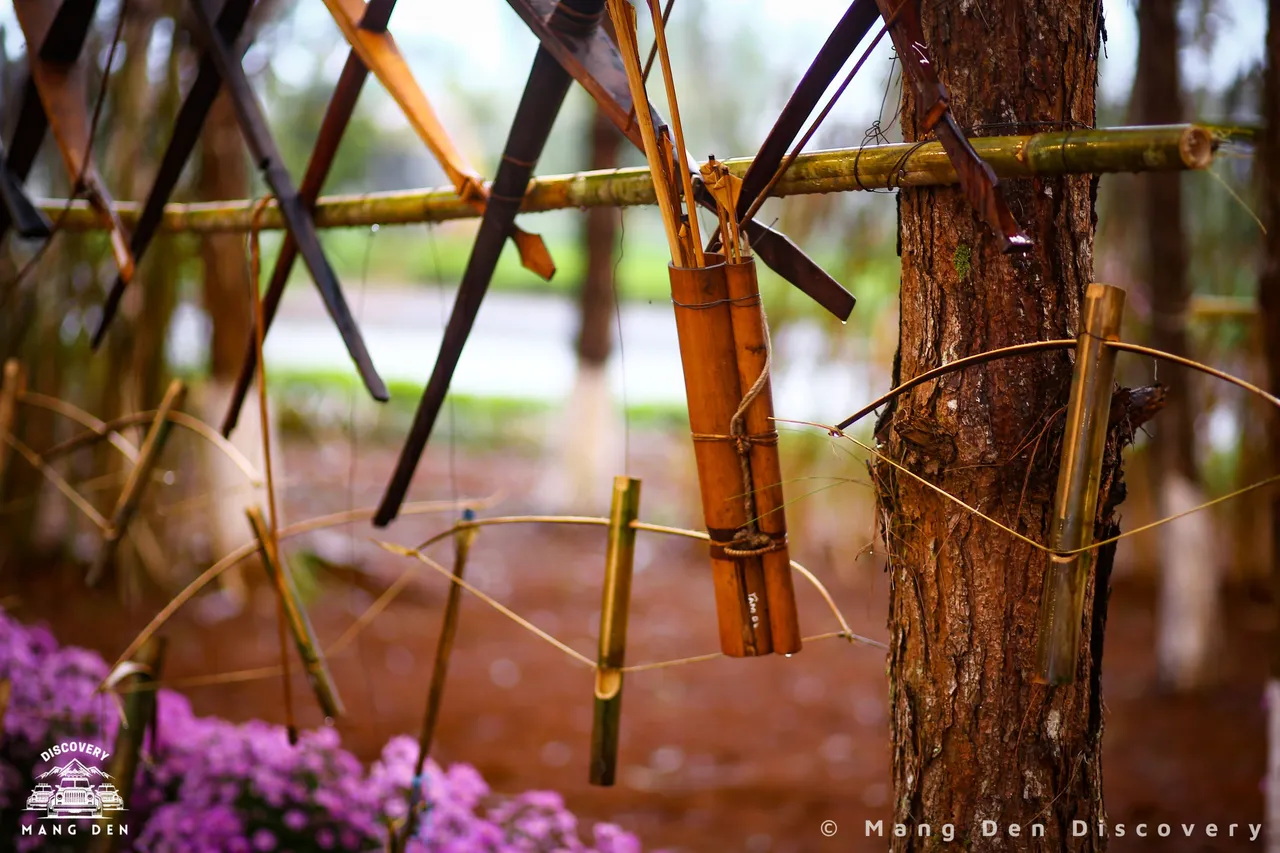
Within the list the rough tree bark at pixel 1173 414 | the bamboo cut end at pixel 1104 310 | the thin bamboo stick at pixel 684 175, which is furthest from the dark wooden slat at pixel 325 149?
the rough tree bark at pixel 1173 414

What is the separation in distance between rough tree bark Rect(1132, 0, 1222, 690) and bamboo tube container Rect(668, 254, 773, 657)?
8.27 ft

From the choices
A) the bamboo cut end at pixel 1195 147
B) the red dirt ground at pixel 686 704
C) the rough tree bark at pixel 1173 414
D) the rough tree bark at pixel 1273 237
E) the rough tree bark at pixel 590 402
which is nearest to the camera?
the bamboo cut end at pixel 1195 147

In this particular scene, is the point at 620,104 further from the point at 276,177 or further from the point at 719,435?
the point at 276,177

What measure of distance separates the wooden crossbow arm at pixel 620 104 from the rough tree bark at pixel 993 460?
0.28 feet

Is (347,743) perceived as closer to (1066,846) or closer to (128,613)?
(128,613)

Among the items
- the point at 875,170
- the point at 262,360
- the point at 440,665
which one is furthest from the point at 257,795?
the point at 875,170

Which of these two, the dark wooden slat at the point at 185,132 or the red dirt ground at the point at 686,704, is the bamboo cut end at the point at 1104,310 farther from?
the red dirt ground at the point at 686,704

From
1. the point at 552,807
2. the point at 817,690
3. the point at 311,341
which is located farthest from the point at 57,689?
the point at 311,341

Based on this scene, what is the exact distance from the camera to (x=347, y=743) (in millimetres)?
2943

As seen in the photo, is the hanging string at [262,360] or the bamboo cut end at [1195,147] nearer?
the bamboo cut end at [1195,147]

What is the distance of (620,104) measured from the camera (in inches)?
41.2

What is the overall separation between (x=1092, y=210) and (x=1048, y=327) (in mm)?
139

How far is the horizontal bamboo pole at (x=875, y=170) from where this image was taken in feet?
2.53

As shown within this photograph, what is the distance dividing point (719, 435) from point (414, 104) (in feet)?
2.08
